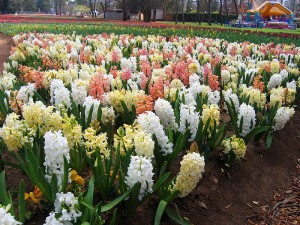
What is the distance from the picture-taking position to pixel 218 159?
3570 mm

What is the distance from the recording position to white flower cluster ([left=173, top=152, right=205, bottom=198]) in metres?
2.50

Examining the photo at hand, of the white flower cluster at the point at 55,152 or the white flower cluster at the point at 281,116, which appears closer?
the white flower cluster at the point at 55,152

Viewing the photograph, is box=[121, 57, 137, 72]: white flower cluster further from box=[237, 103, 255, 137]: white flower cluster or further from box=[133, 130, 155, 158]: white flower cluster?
box=[133, 130, 155, 158]: white flower cluster

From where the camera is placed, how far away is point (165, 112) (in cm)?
327

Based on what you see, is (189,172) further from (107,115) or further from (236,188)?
(107,115)

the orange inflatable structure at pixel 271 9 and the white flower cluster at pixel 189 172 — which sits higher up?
the orange inflatable structure at pixel 271 9

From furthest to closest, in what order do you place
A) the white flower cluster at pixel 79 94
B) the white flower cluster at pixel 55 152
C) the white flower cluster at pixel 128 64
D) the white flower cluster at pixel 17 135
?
the white flower cluster at pixel 128 64, the white flower cluster at pixel 79 94, the white flower cluster at pixel 17 135, the white flower cluster at pixel 55 152

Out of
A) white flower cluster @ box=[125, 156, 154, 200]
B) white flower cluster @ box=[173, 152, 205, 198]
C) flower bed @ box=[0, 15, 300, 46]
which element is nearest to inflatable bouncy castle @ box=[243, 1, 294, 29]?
flower bed @ box=[0, 15, 300, 46]

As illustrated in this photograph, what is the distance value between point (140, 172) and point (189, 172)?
42cm

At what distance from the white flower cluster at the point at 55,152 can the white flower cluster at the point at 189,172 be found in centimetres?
81

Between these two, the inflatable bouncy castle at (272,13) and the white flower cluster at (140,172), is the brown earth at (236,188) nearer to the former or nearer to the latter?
the white flower cluster at (140,172)

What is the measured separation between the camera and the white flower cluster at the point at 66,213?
2.00m

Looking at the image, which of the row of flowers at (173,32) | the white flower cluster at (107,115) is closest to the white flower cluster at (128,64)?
the white flower cluster at (107,115)

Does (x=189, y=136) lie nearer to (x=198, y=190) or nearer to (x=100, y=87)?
(x=198, y=190)
